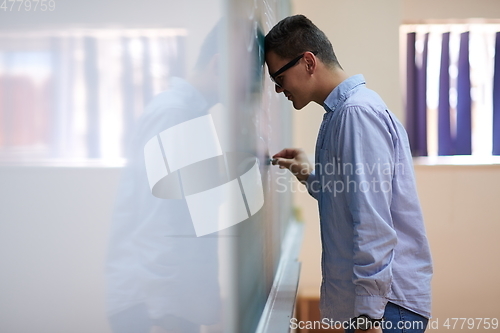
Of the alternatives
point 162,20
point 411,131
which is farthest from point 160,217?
point 411,131

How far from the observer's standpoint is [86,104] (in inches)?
15.6

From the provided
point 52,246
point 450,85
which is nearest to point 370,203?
point 52,246

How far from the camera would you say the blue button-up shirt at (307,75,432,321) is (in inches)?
40.9

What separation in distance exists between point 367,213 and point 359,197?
1.5 inches

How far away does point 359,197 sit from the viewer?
104 centimetres

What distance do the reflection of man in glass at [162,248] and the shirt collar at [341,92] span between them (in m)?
0.61

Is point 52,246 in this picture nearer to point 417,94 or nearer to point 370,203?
point 370,203

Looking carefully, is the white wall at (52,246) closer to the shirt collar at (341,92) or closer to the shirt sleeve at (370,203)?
the shirt sleeve at (370,203)

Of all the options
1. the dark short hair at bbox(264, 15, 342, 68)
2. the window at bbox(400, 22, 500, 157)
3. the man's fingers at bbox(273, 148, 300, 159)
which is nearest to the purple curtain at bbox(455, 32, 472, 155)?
the window at bbox(400, 22, 500, 157)

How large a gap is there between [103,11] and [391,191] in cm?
85

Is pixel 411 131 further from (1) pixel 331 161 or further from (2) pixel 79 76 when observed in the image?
(2) pixel 79 76

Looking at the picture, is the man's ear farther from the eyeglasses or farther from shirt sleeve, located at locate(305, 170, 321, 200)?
shirt sleeve, located at locate(305, 170, 321, 200)

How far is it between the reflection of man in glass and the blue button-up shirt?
0.49 metres

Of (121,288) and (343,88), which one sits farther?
(343,88)
